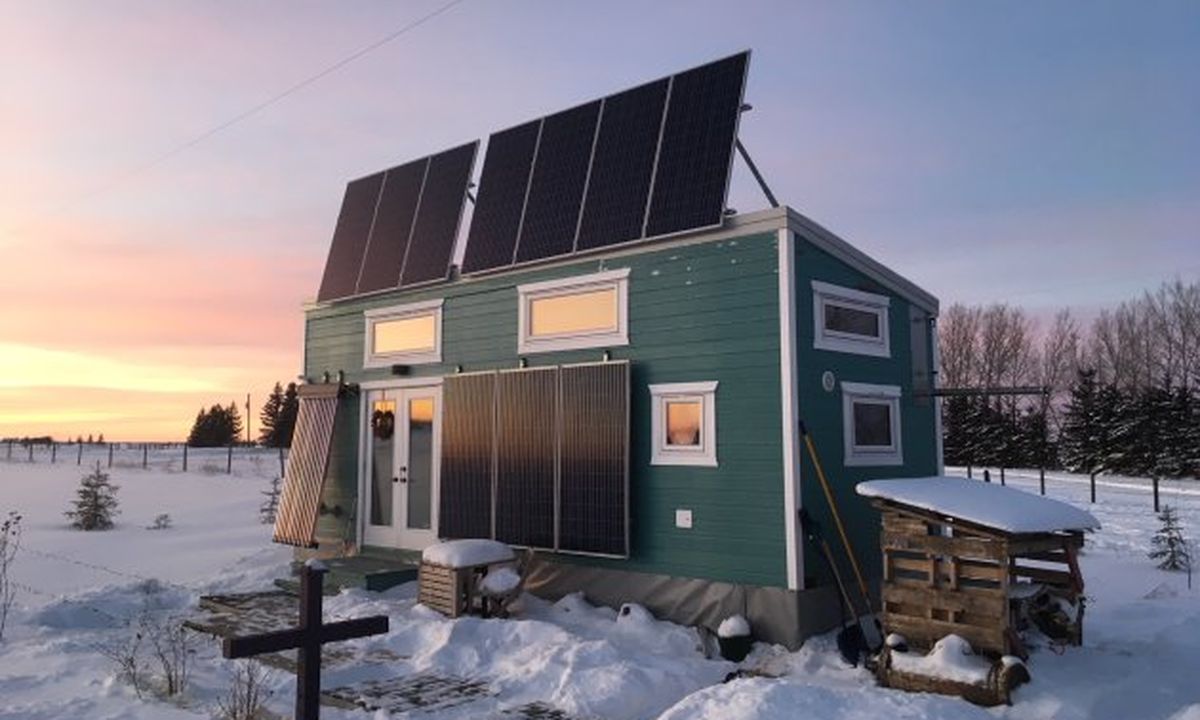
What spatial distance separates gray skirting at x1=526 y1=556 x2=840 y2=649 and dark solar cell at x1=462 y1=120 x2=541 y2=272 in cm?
368

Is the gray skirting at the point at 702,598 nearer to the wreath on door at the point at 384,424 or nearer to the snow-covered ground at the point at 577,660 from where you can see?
the snow-covered ground at the point at 577,660

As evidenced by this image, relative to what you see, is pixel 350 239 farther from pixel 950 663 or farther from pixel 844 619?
pixel 950 663

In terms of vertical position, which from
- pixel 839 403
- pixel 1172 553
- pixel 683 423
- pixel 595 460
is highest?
pixel 839 403

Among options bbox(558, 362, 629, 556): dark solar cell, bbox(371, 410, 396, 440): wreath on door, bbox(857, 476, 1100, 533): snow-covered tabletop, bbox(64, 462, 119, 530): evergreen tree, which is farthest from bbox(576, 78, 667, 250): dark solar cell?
bbox(64, 462, 119, 530): evergreen tree

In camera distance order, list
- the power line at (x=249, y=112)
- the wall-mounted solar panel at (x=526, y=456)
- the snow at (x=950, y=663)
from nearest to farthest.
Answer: the snow at (x=950, y=663) → the wall-mounted solar panel at (x=526, y=456) → the power line at (x=249, y=112)

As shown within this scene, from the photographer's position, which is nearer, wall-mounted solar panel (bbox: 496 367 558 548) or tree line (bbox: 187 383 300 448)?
wall-mounted solar panel (bbox: 496 367 558 548)

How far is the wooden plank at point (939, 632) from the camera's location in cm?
655

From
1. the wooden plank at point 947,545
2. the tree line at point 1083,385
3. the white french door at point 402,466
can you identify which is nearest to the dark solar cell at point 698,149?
the wooden plank at point 947,545

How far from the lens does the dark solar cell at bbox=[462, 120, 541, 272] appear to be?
10.6 meters

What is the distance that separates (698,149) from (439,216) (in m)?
4.07

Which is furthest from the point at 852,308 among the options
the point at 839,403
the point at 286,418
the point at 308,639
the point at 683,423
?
the point at 286,418

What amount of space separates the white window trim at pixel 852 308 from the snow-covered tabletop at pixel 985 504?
186 cm

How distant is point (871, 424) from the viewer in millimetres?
9469

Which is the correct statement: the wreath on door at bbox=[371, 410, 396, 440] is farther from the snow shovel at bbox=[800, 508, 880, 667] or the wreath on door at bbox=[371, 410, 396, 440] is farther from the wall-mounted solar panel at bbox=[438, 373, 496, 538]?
the snow shovel at bbox=[800, 508, 880, 667]
